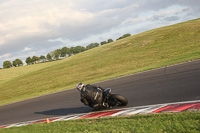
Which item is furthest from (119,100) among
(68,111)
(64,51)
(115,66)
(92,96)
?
(64,51)

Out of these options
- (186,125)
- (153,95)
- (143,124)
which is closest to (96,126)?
(143,124)

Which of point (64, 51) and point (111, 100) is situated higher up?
point (64, 51)

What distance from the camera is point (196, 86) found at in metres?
8.62

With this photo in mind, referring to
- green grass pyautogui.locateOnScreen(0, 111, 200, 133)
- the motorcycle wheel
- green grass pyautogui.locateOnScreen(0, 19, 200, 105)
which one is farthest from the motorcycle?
green grass pyautogui.locateOnScreen(0, 19, 200, 105)

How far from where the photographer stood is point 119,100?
27.8ft

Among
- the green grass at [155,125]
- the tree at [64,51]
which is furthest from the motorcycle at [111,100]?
the tree at [64,51]

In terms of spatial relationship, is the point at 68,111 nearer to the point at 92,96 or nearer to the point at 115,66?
the point at 92,96

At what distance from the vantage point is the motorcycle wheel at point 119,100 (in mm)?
8398

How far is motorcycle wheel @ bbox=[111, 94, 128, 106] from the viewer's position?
840 cm

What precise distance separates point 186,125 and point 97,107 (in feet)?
15.6

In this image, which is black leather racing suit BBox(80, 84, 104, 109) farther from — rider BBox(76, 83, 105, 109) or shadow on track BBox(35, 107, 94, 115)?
shadow on track BBox(35, 107, 94, 115)

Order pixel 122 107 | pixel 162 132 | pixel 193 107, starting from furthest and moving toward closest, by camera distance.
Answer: pixel 122 107 → pixel 193 107 → pixel 162 132

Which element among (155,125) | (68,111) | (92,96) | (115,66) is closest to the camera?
(155,125)

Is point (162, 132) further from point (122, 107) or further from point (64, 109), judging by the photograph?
point (64, 109)
